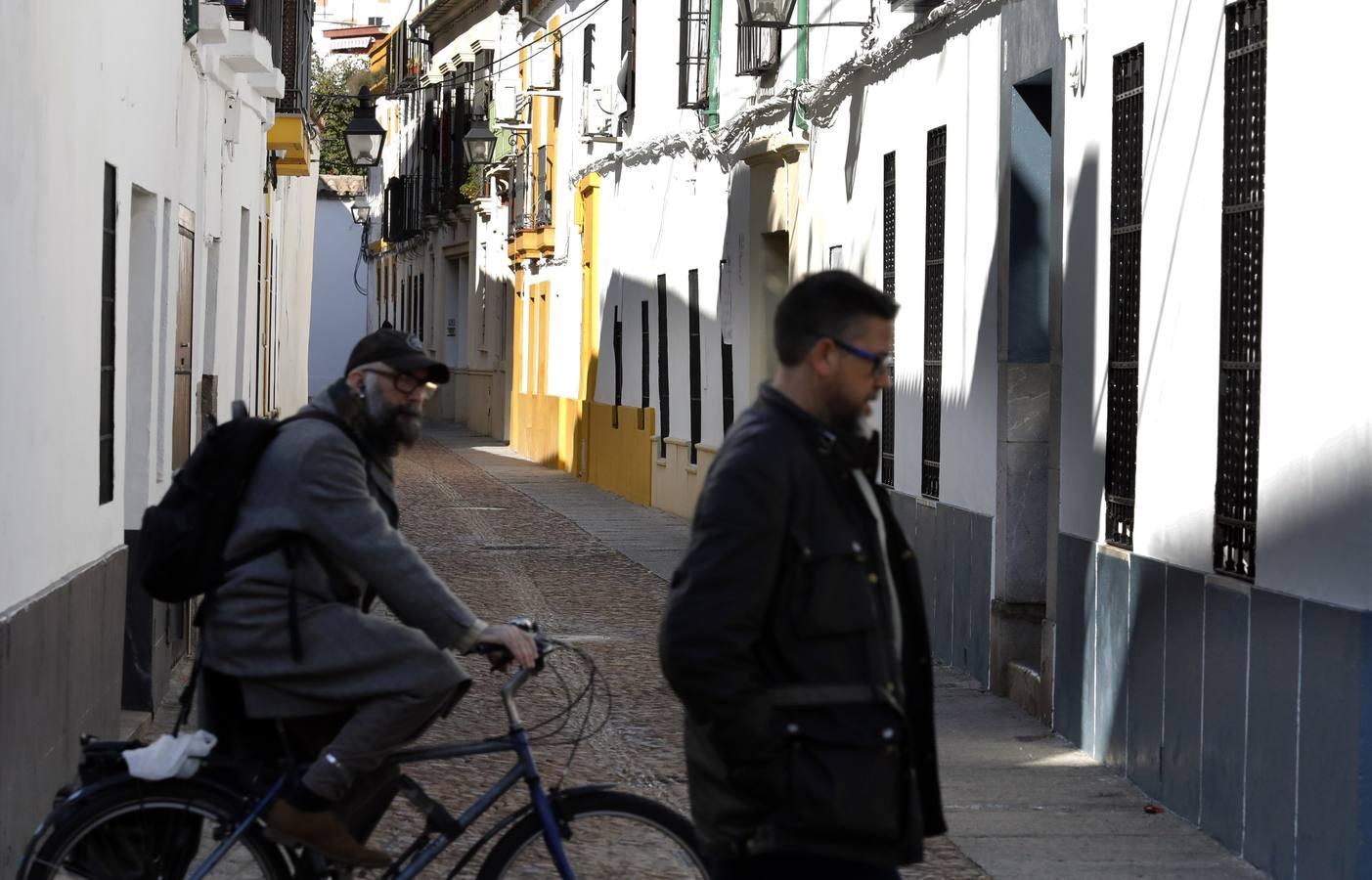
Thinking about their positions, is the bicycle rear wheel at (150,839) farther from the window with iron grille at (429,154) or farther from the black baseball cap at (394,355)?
the window with iron grille at (429,154)

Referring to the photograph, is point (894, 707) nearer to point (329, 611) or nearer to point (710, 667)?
point (710, 667)

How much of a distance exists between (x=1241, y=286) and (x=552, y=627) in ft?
23.0

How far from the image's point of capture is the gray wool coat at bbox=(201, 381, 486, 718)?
5.27m

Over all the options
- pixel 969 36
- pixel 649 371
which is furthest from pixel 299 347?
pixel 969 36

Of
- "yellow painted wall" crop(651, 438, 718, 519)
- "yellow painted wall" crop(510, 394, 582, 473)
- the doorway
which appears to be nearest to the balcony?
"yellow painted wall" crop(510, 394, 582, 473)

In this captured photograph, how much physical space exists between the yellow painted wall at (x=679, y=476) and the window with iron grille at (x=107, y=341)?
1296cm

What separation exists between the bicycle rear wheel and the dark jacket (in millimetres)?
1650

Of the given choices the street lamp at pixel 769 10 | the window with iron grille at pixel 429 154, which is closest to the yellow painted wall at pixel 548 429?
the window with iron grille at pixel 429 154

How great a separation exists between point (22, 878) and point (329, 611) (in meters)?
0.93

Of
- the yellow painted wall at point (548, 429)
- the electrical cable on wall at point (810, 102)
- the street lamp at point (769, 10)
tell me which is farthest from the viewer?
the yellow painted wall at point (548, 429)

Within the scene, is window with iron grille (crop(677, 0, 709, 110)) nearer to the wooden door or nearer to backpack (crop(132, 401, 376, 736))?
the wooden door

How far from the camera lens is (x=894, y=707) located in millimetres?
4031

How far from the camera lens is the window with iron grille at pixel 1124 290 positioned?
9422 millimetres

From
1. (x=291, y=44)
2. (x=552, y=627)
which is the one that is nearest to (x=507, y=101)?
(x=291, y=44)
